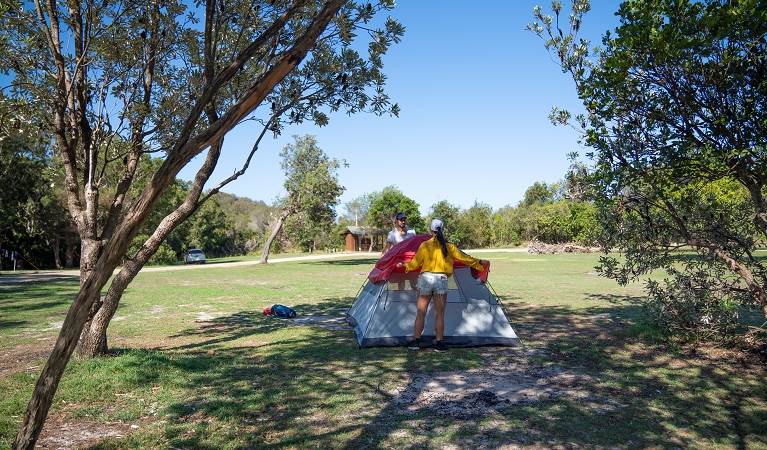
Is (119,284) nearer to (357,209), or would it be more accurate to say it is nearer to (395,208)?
(395,208)

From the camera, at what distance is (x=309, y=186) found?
3044 cm

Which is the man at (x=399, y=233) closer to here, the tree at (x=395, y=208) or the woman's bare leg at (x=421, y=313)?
the woman's bare leg at (x=421, y=313)

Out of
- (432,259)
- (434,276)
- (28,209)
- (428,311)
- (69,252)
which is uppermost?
(28,209)

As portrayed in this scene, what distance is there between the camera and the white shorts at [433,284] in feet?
23.6

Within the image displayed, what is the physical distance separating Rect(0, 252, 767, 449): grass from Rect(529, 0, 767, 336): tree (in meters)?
0.96

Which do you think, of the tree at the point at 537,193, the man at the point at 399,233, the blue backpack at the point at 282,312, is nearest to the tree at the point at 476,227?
the tree at the point at 537,193

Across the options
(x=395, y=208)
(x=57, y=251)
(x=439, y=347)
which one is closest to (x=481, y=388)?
(x=439, y=347)

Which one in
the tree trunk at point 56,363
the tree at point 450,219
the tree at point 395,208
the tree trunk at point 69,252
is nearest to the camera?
the tree trunk at point 56,363

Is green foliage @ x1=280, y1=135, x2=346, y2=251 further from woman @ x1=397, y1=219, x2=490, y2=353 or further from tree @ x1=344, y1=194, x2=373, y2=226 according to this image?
tree @ x1=344, y1=194, x2=373, y2=226

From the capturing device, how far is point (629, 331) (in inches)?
340

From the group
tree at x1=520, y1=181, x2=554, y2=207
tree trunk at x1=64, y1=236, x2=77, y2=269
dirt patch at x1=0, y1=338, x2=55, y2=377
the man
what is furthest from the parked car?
tree at x1=520, y1=181, x2=554, y2=207

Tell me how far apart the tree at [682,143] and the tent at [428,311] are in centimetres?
197

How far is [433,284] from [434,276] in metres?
0.12

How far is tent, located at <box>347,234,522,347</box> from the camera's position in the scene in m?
7.72
